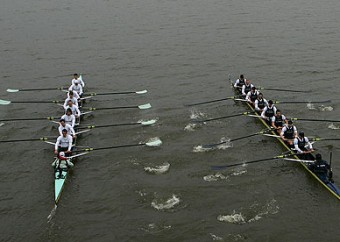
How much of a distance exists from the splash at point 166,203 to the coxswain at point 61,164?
4.07 meters

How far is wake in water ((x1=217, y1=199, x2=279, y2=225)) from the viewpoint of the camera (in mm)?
15047

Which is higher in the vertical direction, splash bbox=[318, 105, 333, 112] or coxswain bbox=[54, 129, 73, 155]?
splash bbox=[318, 105, 333, 112]

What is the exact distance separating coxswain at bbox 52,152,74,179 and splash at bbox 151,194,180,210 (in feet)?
13.4

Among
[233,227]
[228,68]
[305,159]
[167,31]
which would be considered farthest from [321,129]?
[167,31]

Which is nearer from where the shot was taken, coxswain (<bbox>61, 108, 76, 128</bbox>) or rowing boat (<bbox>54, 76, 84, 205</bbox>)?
rowing boat (<bbox>54, 76, 84, 205</bbox>)

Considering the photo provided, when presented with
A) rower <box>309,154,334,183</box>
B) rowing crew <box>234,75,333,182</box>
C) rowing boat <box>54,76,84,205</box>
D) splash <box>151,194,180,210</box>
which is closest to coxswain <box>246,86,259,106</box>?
rowing crew <box>234,75,333,182</box>

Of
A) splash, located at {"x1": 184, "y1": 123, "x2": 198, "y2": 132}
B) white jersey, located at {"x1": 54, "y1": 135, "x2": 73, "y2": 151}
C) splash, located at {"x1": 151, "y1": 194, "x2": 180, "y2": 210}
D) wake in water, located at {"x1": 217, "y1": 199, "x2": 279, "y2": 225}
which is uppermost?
white jersey, located at {"x1": 54, "y1": 135, "x2": 73, "y2": 151}

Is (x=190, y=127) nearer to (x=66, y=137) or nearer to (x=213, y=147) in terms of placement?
(x=213, y=147)

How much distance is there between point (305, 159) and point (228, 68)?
49.2 ft

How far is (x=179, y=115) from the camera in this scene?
934 inches

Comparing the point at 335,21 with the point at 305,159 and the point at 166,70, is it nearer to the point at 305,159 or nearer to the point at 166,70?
the point at 166,70

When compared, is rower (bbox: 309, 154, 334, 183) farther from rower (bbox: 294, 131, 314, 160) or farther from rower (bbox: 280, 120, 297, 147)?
rower (bbox: 280, 120, 297, 147)

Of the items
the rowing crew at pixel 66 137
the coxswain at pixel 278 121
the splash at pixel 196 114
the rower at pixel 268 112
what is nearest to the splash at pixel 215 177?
the coxswain at pixel 278 121

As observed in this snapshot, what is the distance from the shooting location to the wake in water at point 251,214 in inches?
592
